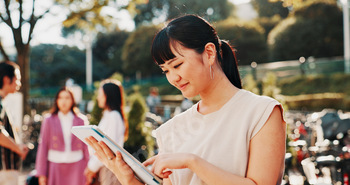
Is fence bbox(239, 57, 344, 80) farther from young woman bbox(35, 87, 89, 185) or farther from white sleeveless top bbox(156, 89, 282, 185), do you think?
white sleeveless top bbox(156, 89, 282, 185)

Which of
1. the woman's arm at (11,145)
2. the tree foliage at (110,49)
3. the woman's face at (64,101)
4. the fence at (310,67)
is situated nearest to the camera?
the woman's arm at (11,145)

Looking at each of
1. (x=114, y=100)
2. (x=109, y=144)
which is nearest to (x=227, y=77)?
(x=109, y=144)

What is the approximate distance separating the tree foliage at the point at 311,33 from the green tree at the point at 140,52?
10.0 meters

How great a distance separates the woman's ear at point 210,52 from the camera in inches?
61.1

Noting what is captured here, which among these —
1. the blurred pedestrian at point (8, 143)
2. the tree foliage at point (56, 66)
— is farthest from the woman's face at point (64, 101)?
the tree foliage at point (56, 66)

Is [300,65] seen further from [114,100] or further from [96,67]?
[96,67]

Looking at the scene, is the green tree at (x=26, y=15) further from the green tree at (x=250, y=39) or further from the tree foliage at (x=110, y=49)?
the tree foliage at (x=110, y=49)

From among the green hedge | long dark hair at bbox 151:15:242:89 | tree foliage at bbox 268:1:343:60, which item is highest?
tree foliage at bbox 268:1:343:60

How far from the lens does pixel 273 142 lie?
1381 millimetres

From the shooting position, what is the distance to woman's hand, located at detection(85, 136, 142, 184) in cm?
155

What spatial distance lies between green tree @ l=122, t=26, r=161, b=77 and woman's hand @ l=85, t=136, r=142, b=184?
26.7 m

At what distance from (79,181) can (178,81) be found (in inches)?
125

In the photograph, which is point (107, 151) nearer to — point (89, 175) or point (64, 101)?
point (89, 175)

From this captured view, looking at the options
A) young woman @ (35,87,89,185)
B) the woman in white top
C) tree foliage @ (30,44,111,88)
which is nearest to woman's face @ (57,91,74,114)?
young woman @ (35,87,89,185)
